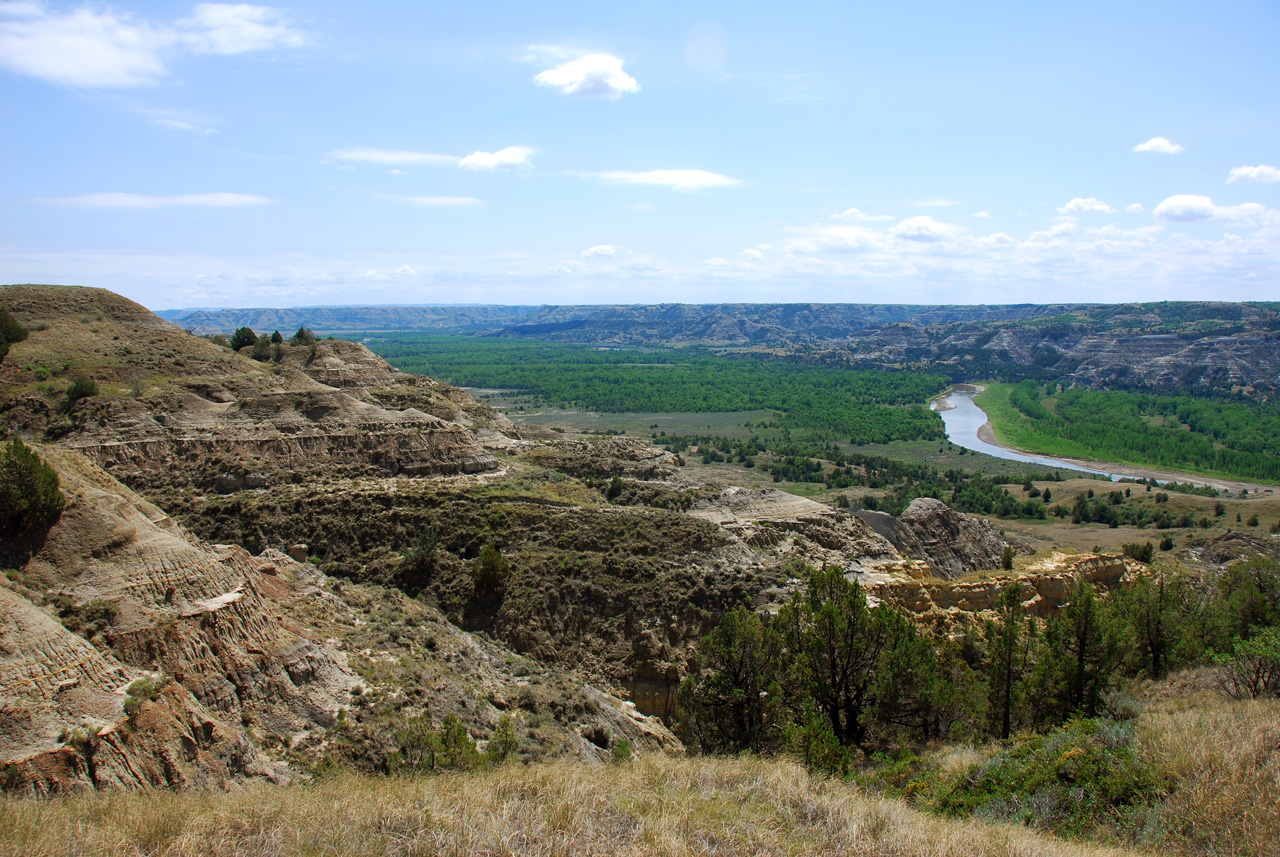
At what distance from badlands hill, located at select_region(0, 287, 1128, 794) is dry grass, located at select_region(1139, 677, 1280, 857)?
12.9 meters

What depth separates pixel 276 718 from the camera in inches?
662

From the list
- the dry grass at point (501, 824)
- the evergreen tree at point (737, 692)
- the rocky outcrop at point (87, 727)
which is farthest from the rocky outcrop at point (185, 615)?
the evergreen tree at point (737, 692)

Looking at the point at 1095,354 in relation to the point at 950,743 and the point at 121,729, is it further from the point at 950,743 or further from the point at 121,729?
the point at 121,729

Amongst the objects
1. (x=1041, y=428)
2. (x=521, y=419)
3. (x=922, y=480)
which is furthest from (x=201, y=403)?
(x=1041, y=428)

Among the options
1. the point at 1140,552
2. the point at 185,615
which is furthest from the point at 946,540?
the point at 185,615

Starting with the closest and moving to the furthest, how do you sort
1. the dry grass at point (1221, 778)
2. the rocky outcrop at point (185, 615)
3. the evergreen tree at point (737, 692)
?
the dry grass at point (1221, 778), the rocky outcrop at point (185, 615), the evergreen tree at point (737, 692)

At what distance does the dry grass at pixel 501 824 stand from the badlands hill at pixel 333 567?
3.57 m

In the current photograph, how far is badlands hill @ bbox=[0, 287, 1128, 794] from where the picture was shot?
15141mm

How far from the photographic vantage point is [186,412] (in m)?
37.9

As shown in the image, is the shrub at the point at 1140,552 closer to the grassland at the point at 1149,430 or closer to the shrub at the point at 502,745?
the shrub at the point at 502,745

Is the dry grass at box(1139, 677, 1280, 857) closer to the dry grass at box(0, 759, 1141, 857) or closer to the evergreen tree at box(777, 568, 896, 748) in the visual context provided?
the dry grass at box(0, 759, 1141, 857)

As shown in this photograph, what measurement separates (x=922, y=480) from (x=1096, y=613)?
67.3 meters

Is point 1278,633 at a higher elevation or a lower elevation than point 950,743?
higher

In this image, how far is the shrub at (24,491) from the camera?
16469 mm
